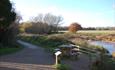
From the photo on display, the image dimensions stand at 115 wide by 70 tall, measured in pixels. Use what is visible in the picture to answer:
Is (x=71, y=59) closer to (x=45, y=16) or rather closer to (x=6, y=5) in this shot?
(x=6, y=5)

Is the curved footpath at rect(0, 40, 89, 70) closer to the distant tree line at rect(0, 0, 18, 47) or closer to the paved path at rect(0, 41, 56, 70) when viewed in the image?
the paved path at rect(0, 41, 56, 70)

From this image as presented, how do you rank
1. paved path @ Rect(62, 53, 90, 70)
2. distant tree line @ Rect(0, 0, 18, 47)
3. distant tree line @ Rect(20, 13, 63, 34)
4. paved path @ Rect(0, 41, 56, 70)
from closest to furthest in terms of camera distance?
1. paved path @ Rect(0, 41, 56, 70)
2. paved path @ Rect(62, 53, 90, 70)
3. distant tree line @ Rect(0, 0, 18, 47)
4. distant tree line @ Rect(20, 13, 63, 34)

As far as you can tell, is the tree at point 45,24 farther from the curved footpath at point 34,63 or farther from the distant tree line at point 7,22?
the curved footpath at point 34,63

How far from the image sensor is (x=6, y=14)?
28.5 meters

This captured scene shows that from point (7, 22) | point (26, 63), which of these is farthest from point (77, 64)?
point (7, 22)

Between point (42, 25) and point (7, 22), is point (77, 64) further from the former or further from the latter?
point (42, 25)

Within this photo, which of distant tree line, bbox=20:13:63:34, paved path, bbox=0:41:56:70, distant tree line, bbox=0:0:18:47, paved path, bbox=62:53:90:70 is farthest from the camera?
distant tree line, bbox=20:13:63:34

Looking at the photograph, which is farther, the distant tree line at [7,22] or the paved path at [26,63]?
the distant tree line at [7,22]

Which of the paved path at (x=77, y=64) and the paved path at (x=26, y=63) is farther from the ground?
the paved path at (x=26, y=63)

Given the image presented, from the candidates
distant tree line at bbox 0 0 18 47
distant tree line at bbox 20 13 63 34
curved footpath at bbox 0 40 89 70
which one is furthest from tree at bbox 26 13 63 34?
curved footpath at bbox 0 40 89 70

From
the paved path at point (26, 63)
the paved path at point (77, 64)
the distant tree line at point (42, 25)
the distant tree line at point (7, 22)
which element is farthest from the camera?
the distant tree line at point (42, 25)

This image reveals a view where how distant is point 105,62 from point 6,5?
1553cm

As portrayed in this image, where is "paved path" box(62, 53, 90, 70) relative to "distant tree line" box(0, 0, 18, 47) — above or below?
below

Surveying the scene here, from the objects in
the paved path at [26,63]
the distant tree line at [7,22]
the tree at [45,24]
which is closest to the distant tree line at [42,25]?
the tree at [45,24]
